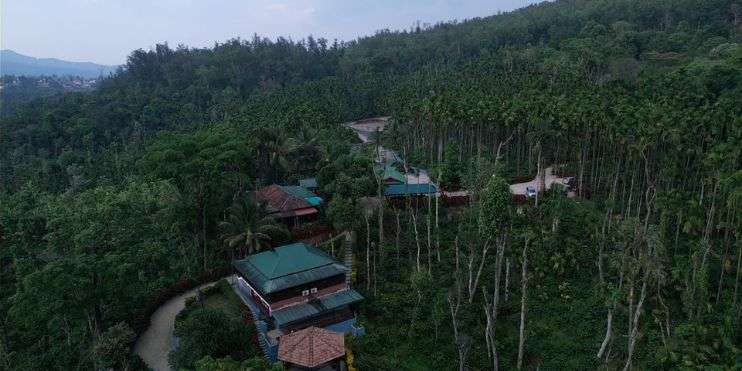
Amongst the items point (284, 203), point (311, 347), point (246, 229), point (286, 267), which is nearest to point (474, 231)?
point (286, 267)

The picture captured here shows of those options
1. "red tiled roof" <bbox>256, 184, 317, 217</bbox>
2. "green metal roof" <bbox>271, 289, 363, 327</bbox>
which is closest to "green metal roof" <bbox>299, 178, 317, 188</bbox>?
"red tiled roof" <bbox>256, 184, 317, 217</bbox>

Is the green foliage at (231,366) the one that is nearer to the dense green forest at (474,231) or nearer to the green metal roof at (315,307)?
the dense green forest at (474,231)

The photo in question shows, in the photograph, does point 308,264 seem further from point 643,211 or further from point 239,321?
point 643,211

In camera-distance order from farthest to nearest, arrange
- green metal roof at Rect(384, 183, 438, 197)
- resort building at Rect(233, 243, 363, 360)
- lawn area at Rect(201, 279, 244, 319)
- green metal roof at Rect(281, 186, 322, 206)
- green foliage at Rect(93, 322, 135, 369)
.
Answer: green metal roof at Rect(384, 183, 438, 197) < green metal roof at Rect(281, 186, 322, 206) < lawn area at Rect(201, 279, 244, 319) < resort building at Rect(233, 243, 363, 360) < green foliage at Rect(93, 322, 135, 369)

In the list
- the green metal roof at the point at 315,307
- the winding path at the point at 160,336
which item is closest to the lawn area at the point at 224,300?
the winding path at the point at 160,336

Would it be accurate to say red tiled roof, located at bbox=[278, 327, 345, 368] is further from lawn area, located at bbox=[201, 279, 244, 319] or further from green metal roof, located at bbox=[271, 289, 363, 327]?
lawn area, located at bbox=[201, 279, 244, 319]

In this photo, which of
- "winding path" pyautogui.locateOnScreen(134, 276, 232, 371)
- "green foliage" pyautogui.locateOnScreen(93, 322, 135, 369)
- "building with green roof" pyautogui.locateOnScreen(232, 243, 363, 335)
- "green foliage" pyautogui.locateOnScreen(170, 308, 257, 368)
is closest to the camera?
"green foliage" pyautogui.locateOnScreen(170, 308, 257, 368)

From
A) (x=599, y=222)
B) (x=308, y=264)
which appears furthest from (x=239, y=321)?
(x=599, y=222)
